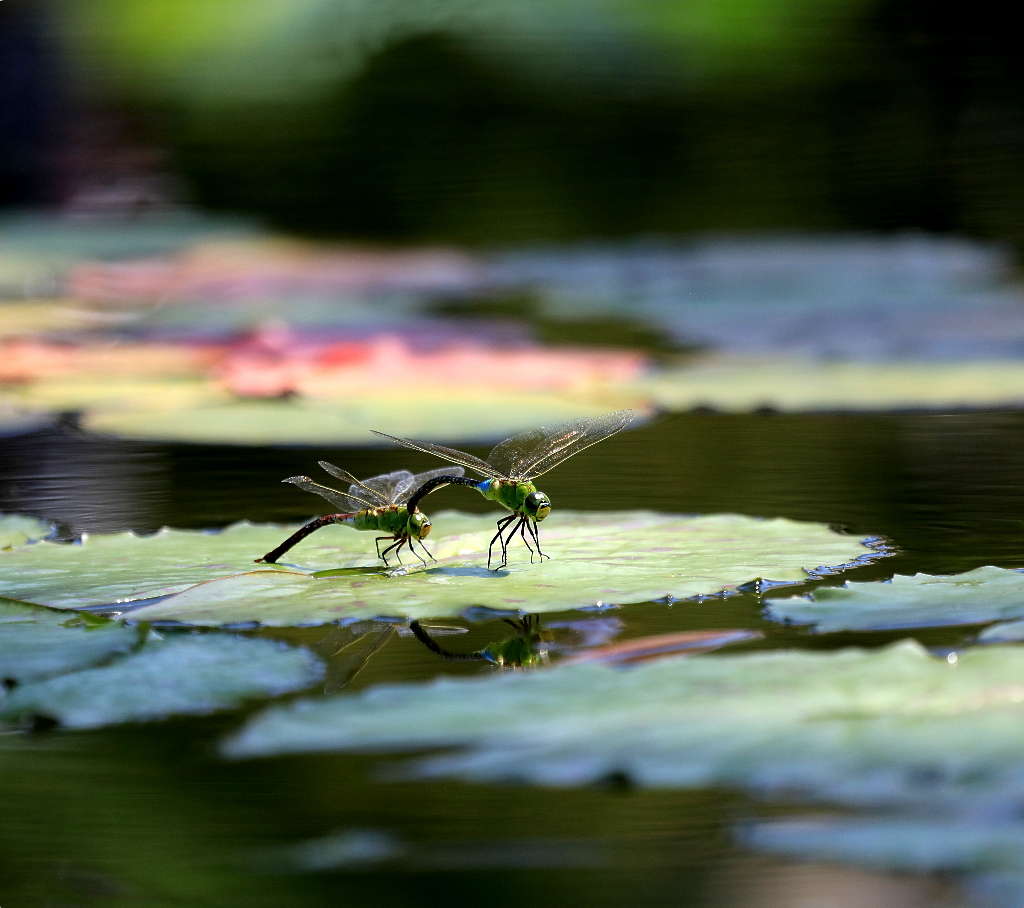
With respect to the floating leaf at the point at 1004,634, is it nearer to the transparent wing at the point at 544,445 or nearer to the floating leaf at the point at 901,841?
the floating leaf at the point at 901,841

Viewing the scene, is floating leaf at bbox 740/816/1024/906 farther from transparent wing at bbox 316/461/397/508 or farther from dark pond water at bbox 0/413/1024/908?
transparent wing at bbox 316/461/397/508

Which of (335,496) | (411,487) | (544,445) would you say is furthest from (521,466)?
(335,496)

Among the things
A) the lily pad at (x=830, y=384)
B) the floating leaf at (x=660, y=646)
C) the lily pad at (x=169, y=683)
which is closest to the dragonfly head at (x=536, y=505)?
the floating leaf at (x=660, y=646)

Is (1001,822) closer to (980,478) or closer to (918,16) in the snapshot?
(980,478)

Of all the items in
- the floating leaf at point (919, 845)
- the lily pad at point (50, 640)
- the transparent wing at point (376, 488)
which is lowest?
the floating leaf at point (919, 845)

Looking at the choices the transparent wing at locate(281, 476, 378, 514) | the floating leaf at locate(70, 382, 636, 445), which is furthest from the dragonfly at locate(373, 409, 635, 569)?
the floating leaf at locate(70, 382, 636, 445)

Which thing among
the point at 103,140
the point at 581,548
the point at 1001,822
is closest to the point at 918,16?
the point at 103,140

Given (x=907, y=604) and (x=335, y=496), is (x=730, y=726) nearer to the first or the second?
(x=907, y=604)
